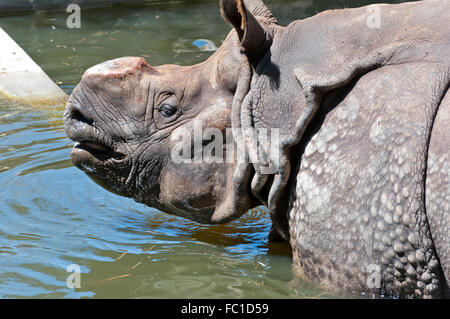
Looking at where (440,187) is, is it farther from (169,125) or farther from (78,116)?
(78,116)

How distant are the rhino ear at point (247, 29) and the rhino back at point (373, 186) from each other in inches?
22.1

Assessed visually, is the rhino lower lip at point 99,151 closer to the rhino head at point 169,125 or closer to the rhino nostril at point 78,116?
the rhino head at point 169,125

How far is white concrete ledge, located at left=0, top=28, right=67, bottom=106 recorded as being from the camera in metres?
8.56

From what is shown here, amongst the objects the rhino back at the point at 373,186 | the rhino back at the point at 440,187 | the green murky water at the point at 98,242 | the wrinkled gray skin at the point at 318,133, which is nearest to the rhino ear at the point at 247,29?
the wrinkled gray skin at the point at 318,133

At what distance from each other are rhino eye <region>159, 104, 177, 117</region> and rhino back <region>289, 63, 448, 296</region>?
3.08 feet

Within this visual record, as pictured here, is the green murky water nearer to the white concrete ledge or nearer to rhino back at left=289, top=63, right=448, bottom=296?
the white concrete ledge

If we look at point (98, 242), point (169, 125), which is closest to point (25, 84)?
point (98, 242)

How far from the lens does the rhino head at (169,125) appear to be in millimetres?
4566

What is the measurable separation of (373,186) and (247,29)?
113 cm

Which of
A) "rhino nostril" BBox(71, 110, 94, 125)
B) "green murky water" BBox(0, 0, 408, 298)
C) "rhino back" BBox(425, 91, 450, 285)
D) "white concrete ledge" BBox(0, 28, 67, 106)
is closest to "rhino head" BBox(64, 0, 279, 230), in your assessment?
"rhino nostril" BBox(71, 110, 94, 125)

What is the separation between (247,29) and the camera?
14.2 ft

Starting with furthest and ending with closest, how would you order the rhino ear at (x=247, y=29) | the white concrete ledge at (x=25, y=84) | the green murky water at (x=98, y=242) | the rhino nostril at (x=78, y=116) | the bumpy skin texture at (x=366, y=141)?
the white concrete ledge at (x=25, y=84) → the rhino nostril at (x=78, y=116) → the green murky water at (x=98, y=242) → the rhino ear at (x=247, y=29) → the bumpy skin texture at (x=366, y=141)

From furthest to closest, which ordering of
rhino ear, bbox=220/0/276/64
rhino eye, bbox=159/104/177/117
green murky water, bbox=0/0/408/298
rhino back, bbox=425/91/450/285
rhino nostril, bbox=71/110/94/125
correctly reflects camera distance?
rhino nostril, bbox=71/110/94/125
rhino eye, bbox=159/104/177/117
green murky water, bbox=0/0/408/298
rhino ear, bbox=220/0/276/64
rhino back, bbox=425/91/450/285

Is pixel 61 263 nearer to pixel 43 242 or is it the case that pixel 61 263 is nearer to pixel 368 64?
pixel 43 242
